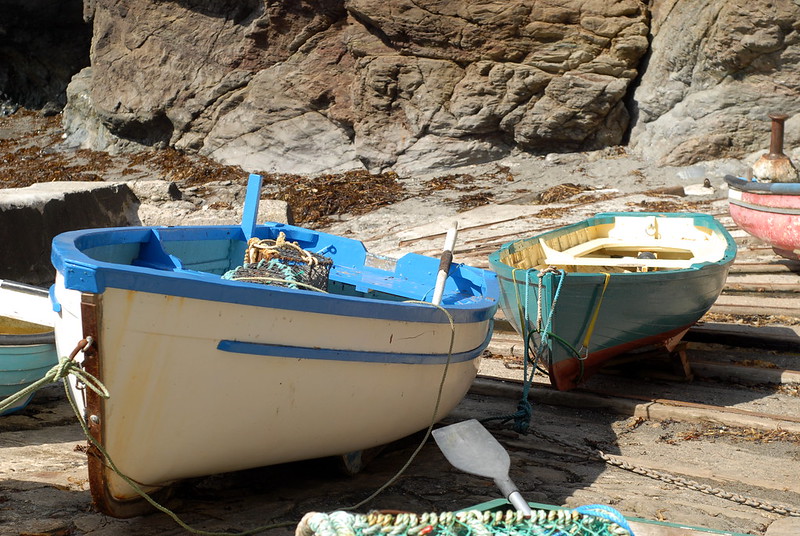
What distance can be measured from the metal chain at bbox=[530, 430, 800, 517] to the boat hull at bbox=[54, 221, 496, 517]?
161 cm

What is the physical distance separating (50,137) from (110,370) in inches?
785

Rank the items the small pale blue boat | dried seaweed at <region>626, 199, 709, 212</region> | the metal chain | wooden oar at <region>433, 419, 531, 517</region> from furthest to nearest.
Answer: dried seaweed at <region>626, 199, 709, 212</region> < the small pale blue boat < the metal chain < wooden oar at <region>433, 419, 531, 517</region>

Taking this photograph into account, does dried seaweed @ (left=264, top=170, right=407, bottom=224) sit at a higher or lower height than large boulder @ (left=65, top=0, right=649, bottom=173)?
lower

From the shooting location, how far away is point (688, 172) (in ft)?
44.7

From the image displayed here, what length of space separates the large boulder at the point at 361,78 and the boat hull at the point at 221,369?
12.3 metres

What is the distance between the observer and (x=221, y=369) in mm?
3342

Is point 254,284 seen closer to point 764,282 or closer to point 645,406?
point 645,406

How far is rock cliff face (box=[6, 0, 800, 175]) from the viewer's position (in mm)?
13797

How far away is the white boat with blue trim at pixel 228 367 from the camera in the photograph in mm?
3156

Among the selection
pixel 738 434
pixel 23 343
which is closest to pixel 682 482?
pixel 738 434

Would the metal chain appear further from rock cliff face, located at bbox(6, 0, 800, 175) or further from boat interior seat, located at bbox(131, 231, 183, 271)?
rock cliff face, located at bbox(6, 0, 800, 175)

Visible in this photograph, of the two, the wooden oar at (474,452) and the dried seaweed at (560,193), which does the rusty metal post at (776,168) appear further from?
the wooden oar at (474,452)

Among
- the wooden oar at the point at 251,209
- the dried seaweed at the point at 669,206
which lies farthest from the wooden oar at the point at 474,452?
the dried seaweed at the point at 669,206

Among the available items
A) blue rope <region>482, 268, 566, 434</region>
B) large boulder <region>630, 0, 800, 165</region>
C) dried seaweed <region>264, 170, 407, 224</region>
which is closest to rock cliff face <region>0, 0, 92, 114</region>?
dried seaweed <region>264, 170, 407, 224</region>
